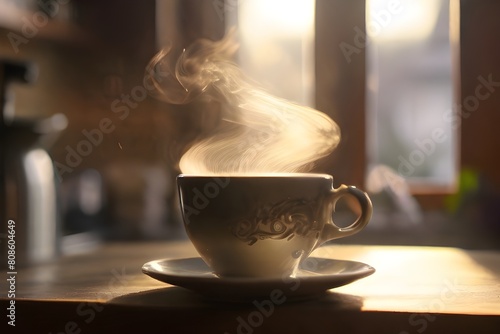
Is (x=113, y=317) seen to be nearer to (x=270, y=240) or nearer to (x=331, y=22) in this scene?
(x=270, y=240)

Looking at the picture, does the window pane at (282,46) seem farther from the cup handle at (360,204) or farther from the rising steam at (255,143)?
the cup handle at (360,204)

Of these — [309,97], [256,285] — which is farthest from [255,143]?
[309,97]

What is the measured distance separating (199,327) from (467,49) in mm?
1588

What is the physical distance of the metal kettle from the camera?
3.80ft

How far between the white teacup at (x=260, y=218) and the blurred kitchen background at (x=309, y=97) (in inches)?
44.7

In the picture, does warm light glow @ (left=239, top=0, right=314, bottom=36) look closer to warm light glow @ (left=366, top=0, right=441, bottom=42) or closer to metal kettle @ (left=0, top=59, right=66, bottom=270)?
warm light glow @ (left=366, top=0, right=441, bottom=42)

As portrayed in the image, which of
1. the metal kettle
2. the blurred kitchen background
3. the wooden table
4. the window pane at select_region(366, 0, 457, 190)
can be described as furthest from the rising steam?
the window pane at select_region(366, 0, 457, 190)

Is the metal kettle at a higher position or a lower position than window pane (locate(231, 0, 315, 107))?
lower

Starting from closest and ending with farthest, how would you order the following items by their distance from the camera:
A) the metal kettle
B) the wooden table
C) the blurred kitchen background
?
1. the wooden table
2. the metal kettle
3. the blurred kitchen background

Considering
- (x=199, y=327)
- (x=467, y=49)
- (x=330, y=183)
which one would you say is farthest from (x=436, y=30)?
(x=199, y=327)

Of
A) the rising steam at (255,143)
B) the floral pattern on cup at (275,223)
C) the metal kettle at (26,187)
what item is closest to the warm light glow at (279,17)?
the metal kettle at (26,187)

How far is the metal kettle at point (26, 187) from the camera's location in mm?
Result: 1157

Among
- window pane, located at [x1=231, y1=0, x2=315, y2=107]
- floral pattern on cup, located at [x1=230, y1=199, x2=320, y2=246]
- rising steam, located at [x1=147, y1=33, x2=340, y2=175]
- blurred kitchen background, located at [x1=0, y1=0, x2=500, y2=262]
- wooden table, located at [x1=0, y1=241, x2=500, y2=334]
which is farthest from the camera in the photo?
window pane, located at [x1=231, y1=0, x2=315, y2=107]

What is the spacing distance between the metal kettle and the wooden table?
279 mm
